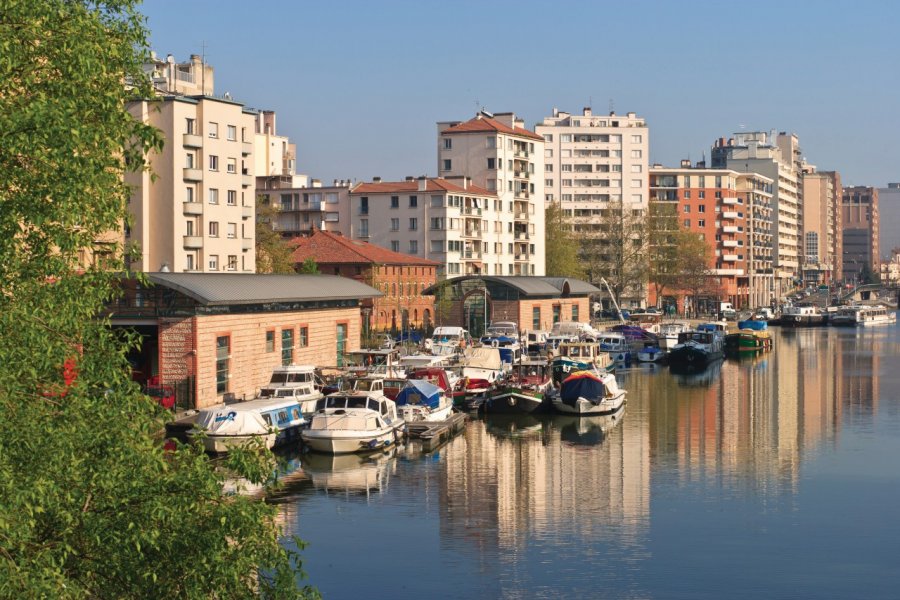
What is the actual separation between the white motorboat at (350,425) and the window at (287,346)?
1147 cm

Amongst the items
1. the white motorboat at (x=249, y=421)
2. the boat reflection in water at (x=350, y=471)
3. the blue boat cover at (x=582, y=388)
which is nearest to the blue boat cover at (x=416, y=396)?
the boat reflection in water at (x=350, y=471)

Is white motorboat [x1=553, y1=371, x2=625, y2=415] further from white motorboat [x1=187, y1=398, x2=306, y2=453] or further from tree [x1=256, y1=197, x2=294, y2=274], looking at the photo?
tree [x1=256, y1=197, x2=294, y2=274]

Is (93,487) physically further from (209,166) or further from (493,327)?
(493,327)

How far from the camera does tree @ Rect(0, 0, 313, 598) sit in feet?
51.4

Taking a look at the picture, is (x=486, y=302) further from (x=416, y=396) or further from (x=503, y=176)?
(x=416, y=396)

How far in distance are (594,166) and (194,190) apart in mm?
118543

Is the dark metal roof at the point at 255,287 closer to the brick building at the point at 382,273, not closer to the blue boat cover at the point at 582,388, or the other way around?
the blue boat cover at the point at 582,388

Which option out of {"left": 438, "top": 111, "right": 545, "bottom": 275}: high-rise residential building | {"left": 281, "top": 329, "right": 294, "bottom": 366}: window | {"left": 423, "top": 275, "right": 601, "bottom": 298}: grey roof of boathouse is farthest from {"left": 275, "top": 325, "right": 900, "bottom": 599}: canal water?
{"left": 438, "top": 111, "right": 545, "bottom": 275}: high-rise residential building

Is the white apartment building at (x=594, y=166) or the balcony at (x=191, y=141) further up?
the white apartment building at (x=594, y=166)

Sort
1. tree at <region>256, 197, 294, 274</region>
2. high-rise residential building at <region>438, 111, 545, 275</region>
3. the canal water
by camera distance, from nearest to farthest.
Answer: the canal water → tree at <region>256, 197, 294, 274</region> → high-rise residential building at <region>438, 111, 545, 275</region>

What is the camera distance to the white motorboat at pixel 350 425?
45.9m

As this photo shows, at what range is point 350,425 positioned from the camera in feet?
152

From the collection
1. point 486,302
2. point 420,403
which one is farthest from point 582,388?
point 486,302

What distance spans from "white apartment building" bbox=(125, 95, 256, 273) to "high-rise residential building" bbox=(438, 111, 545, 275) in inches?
1903
